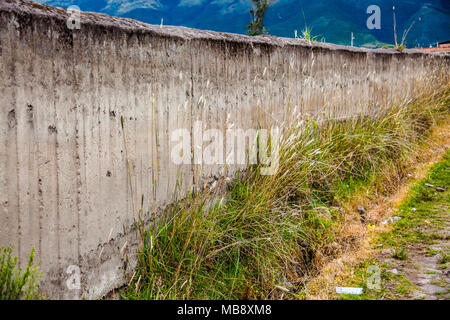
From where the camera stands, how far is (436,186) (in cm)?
448

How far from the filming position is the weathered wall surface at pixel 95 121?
1807mm

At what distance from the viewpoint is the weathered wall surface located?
1807 millimetres

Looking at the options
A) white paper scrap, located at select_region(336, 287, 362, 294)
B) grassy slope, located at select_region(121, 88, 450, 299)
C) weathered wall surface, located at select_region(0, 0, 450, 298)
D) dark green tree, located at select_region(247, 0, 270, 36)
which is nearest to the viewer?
weathered wall surface, located at select_region(0, 0, 450, 298)

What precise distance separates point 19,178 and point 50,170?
0.15 metres

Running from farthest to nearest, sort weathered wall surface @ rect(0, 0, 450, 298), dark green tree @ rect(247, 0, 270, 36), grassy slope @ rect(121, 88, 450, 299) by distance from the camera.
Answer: dark green tree @ rect(247, 0, 270, 36), grassy slope @ rect(121, 88, 450, 299), weathered wall surface @ rect(0, 0, 450, 298)

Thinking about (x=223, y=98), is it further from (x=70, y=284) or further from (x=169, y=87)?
(x=70, y=284)

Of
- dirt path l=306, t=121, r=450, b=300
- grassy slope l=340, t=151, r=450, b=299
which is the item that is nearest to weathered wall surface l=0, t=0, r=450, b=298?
dirt path l=306, t=121, r=450, b=300

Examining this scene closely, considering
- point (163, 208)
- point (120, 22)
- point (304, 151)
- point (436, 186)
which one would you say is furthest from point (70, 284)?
point (436, 186)

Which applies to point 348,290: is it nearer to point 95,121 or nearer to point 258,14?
point 95,121

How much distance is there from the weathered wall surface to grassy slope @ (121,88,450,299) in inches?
7.9

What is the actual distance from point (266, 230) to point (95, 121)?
4.70 feet

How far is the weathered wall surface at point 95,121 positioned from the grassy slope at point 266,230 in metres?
0.20

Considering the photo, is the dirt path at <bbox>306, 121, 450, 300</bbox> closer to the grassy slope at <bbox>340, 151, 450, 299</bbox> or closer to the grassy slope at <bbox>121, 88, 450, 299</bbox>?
the grassy slope at <bbox>340, 151, 450, 299</bbox>
